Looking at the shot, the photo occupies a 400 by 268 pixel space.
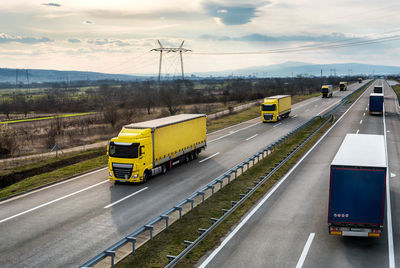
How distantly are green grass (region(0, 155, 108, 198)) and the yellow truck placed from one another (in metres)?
4.39

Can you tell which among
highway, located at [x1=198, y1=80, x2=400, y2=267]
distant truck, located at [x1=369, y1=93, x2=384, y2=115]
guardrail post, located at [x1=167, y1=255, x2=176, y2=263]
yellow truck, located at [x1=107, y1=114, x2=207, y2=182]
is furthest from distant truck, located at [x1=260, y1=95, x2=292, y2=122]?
guardrail post, located at [x1=167, y1=255, x2=176, y2=263]

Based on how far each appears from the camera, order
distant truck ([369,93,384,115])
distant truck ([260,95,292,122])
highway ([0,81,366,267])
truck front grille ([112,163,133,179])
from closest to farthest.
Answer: highway ([0,81,366,267]), truck front grille ([112,163,133,179]), distant truck ([260,95,292,122]), distant truck ([369,93,384,115])

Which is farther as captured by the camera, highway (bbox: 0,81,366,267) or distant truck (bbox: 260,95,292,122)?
distant truck (bbox: 260,95,292,122)

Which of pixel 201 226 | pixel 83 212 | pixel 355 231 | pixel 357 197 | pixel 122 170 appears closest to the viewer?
pixel 357 197

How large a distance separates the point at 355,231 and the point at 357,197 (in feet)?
3.97

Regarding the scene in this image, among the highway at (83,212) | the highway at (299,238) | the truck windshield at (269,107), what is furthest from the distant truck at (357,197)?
the truck windshield at (269,107)

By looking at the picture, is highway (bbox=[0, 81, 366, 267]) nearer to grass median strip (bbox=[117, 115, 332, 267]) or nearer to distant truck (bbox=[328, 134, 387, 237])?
grass median strip (bbox=[117, 115, 332, 267])

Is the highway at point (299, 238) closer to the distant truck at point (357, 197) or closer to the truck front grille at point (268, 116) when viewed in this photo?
the distant truck at point (357, 197)

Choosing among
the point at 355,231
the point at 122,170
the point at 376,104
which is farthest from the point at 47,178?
the point at 376,104

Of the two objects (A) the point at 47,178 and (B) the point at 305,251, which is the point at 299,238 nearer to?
(B) the point at 305,251

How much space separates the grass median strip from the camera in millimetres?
11789

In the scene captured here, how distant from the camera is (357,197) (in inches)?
478

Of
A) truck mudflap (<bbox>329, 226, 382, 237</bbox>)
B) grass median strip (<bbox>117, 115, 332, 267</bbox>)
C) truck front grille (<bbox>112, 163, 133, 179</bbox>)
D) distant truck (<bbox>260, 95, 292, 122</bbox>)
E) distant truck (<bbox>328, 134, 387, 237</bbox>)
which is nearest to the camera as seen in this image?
grass median strip (<bbox>117, 115, 332, 267</bbox>)

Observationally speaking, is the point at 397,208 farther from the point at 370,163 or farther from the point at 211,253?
the point at 211,253
